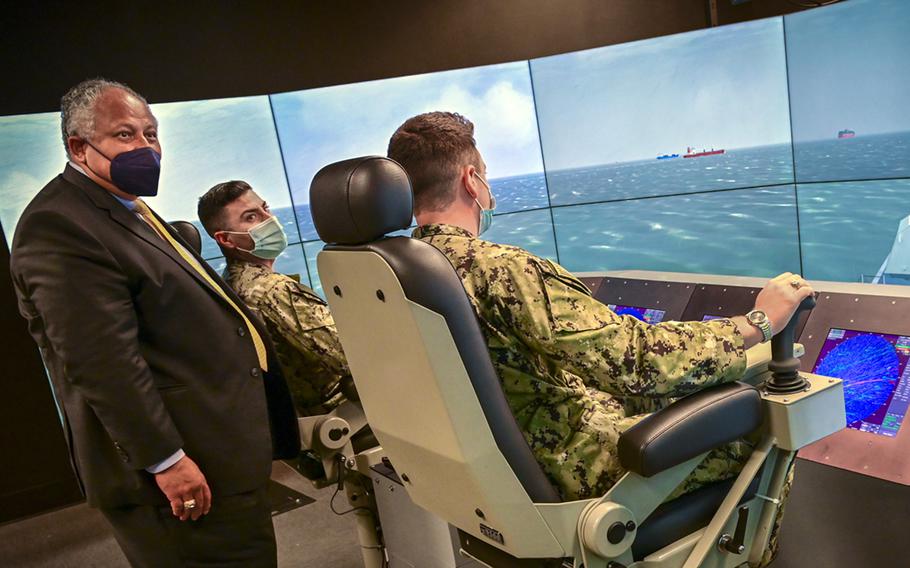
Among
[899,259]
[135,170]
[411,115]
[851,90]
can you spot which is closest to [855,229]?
[899,259]

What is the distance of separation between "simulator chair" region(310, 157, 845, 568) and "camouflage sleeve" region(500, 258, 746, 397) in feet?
0.22

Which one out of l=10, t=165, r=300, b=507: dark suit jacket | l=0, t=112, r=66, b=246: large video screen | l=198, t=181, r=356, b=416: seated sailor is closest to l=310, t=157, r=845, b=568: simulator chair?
l=10, t=165, r=300, b=507: dark suit jacket

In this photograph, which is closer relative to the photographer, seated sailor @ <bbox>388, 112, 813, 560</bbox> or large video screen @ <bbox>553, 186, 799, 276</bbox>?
seated sailor @ <bbox>388, 112, 813, 560</bbox>

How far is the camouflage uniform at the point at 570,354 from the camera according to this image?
1.29 metres

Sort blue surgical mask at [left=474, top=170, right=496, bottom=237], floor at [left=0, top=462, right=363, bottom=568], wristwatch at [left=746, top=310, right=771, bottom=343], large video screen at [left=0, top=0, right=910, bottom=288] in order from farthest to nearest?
1. large video screen at [left=0, top=0, right=910, bottom=288]
2. floor at [left=0, top=462, right=363, bottom=568]
3. blue surgical mask at [left=474, top=170, right=496, bottom=237]
4. wristwatch at [left=746, top=310, right=771, bottom=343]

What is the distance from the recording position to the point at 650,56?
13.3ft

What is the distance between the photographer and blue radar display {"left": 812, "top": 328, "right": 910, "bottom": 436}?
→ 1809 mm

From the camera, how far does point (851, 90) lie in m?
3.46

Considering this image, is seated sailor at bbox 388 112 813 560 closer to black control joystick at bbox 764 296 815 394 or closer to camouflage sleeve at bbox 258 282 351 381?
black control joystick at bbox 764 296 815 394

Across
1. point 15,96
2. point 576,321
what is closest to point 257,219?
point 576,321

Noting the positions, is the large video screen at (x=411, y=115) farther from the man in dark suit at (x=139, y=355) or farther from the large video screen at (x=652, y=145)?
the man in dark suit at (x=139, y=355)

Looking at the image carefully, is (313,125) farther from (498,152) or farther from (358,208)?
(358,208)

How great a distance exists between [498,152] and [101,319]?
10.5 ft

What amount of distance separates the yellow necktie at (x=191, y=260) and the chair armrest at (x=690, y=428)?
92cm
